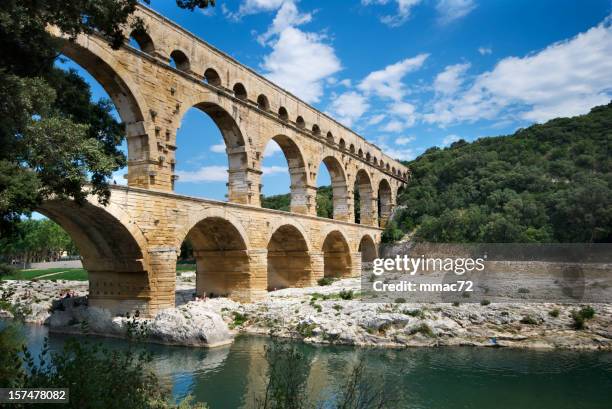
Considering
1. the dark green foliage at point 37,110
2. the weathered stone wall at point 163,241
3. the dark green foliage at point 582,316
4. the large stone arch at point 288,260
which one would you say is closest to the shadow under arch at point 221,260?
the weathered stone wall at point 163,241

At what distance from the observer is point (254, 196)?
2317cm

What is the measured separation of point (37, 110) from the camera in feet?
25.5

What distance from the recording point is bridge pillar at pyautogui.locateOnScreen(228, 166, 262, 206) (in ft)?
75.3

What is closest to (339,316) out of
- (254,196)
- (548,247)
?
(254,196)

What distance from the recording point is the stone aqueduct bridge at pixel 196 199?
16625mm

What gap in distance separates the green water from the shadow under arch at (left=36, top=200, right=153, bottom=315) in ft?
5.80

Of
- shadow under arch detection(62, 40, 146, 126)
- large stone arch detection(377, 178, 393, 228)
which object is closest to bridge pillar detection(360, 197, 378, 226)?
large stone arch detection(377, 178, 393, 228)

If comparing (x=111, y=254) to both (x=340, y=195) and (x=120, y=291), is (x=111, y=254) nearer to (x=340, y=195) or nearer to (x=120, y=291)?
(x=120, y=291)

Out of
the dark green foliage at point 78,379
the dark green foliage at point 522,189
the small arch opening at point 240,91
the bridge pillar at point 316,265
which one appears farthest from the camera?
the dark green foliage at point 522,189

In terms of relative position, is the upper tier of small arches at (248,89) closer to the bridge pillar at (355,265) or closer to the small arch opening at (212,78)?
the small arch opening at (212,78)

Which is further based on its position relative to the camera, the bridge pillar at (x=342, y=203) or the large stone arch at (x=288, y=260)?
the bridge pillar at (x=342, y=203)

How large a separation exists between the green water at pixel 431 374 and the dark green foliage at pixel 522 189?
71.0 ft

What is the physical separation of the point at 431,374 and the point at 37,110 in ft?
37.0

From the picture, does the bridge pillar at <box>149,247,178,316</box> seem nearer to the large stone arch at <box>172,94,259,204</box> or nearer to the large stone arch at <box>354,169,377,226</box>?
the large stone arch at <box>172,94,259,204</box>
